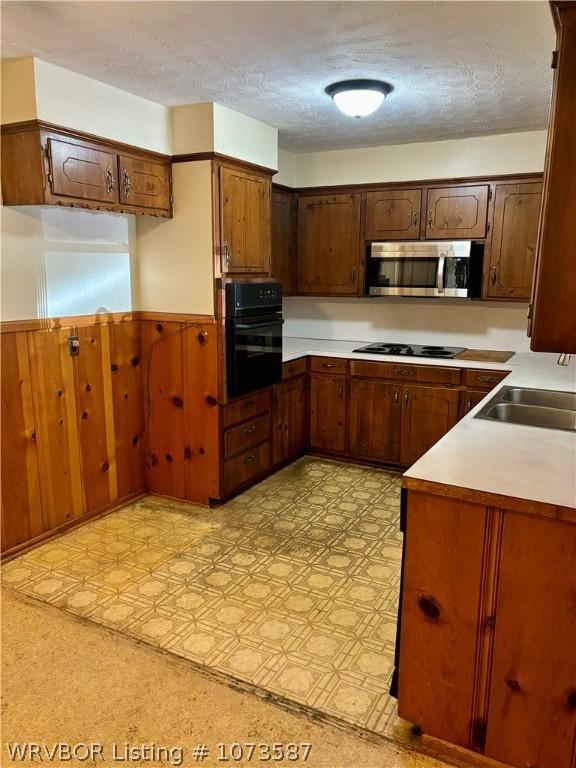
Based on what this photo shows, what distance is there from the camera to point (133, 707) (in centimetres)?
201

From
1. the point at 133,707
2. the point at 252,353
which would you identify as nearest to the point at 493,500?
the point at 133,707

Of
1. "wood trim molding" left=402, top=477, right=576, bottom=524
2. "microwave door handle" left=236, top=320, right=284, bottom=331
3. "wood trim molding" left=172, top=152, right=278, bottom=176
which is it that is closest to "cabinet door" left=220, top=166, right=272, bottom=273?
"wood trim molding" left=172, top=152, right=278, bottom=176

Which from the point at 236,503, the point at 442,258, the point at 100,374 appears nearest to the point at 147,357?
the point at 100,374

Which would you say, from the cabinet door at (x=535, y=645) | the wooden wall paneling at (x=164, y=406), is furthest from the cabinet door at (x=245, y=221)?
the cabinet door at (x=535, y=645)

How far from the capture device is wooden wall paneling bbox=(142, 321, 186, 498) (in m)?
3.63

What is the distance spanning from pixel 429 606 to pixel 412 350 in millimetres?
2876

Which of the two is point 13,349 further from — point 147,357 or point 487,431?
point 487,431

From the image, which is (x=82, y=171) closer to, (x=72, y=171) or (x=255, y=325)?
(x=72, y=171)

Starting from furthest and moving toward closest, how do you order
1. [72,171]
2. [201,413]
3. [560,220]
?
[201,413] < [72,171] < [560,220]

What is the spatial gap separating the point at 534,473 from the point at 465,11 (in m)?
1.67

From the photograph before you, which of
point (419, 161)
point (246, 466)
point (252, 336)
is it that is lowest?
point (246, 466)

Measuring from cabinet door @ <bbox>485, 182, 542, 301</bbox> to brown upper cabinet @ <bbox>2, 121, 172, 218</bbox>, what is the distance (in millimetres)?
2375

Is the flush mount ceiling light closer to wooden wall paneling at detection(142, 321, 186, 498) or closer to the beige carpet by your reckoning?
wooden wall paneling at detection(142, 321, 186, 498)

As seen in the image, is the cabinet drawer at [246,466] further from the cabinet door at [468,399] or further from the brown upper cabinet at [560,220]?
the brown upper cabinet at [560,220]
